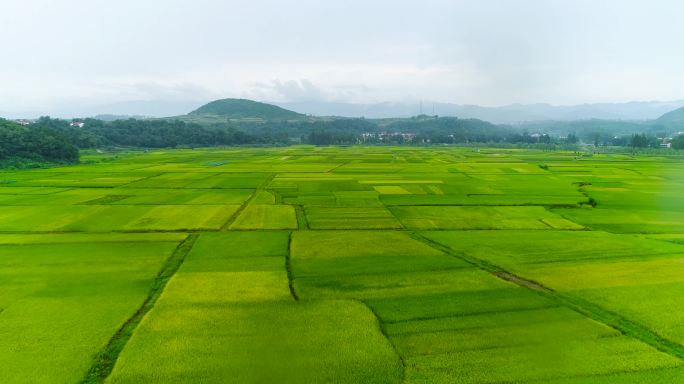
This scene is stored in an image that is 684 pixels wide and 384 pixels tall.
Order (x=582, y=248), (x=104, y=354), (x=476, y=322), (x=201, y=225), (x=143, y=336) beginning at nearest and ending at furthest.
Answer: (x=104, y=354)
(x=143, y=336)
(x=476, y=322)
(x=582, y=248)
(x=201, y=225)

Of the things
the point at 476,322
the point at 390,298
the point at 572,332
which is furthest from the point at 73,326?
the point at 572,332

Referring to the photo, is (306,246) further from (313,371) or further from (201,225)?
(313,371)

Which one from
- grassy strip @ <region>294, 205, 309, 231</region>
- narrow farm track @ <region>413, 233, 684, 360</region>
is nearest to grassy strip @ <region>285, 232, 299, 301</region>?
grassy strip @ <region>294, 205, 309, 231</region>

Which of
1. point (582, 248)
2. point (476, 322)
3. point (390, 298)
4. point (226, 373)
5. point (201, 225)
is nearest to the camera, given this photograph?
point (226, 373)

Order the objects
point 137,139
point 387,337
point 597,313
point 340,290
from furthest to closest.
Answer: point 137,139 < point 340,290 < point 597,313 < point 387,337

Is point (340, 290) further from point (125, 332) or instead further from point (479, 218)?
point (479, 218)

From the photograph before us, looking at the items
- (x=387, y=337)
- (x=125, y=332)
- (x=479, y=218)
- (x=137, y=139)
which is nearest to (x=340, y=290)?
(x=387, y=337)
